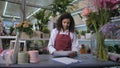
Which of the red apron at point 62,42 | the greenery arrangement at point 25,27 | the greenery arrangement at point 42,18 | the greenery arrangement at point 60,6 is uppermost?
the greenery arrangement at point 60,6

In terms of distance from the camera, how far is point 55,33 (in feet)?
7.86

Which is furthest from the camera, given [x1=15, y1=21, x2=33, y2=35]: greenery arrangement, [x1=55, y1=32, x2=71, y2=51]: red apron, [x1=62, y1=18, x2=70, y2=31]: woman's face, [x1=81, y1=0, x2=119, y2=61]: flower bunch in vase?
[x1=15, y1=21, x2=33, y2=35]: greenery arrangement

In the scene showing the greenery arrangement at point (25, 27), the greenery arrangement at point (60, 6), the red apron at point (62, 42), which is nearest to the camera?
the red apron at point (62, 42)

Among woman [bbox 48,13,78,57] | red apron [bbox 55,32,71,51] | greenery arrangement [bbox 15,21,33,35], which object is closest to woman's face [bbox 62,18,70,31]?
woman [bbox 48,13,78,57]

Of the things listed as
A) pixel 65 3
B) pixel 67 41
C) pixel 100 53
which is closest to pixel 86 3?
pixel 100 53

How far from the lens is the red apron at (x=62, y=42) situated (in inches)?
91.8

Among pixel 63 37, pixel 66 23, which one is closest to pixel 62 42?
pixel 63 37

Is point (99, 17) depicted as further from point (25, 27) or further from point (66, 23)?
point (25, 27)

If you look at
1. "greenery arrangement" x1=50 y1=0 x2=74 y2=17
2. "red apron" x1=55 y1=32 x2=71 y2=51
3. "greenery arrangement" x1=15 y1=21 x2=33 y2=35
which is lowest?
"red apron" x1=55 y1=32 x2=71 y2=51

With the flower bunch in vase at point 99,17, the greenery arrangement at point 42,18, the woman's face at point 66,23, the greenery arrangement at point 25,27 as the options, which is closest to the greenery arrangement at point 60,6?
the greenery arrangement at point 42,18

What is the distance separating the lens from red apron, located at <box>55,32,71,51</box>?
2332 millimetres

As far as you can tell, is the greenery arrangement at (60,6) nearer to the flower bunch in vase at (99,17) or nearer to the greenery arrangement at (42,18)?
the greenery arrangement at (42,18)

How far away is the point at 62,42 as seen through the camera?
2.36 metres

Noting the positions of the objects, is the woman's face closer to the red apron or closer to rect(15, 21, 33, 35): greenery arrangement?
the red apron
